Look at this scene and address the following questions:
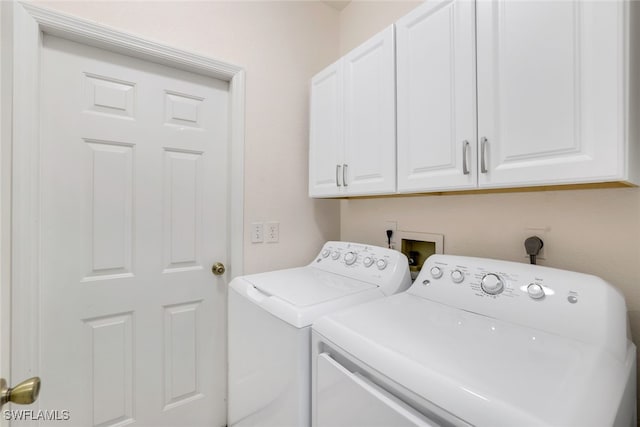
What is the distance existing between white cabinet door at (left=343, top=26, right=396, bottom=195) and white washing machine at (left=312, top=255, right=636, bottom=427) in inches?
21.2

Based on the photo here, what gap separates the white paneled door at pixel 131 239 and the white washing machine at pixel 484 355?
3.17 feet

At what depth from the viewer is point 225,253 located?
66.2 inches

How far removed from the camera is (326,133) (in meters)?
1.64

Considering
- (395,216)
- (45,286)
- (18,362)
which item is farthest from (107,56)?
(395,216)

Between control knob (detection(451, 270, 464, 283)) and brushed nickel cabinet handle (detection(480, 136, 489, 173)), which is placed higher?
brushed nickel cabinet handle (detection(480, 136, 489, 173))

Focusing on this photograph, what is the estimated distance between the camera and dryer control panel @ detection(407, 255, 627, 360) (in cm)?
81

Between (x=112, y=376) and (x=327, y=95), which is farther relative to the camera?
(x=327, y=95)

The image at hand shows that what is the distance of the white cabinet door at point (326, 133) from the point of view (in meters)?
1.57

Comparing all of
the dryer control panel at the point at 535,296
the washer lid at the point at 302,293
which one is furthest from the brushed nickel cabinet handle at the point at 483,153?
the washer lid at the point at 302,293

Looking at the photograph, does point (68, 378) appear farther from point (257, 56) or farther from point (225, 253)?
point (257, 56)

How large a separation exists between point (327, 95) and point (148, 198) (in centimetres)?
109

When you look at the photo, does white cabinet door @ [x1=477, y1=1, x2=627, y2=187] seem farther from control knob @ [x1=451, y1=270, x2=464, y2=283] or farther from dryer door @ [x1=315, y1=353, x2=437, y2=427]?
dryer door @ [x1=315, y1=353, x2=437, y2=427]

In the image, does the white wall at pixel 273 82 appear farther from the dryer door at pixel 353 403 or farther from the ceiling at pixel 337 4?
the dryer door at pixel 353 403

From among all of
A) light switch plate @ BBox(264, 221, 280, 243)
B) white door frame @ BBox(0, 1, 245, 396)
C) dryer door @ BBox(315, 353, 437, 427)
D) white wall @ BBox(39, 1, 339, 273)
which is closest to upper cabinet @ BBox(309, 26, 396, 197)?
white wall @ BBox(39, 1, 339, 273)
